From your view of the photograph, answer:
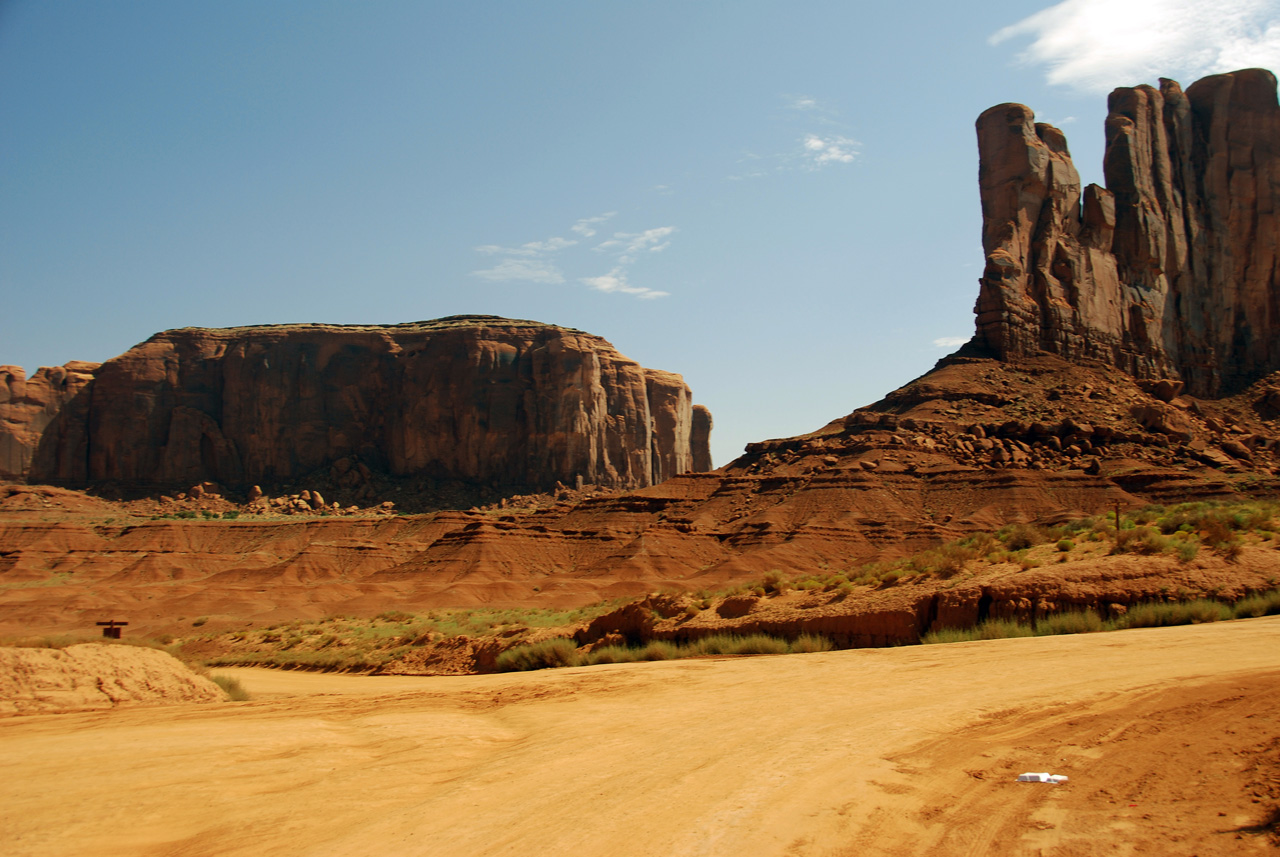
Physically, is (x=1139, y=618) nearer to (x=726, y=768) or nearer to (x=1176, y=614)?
(x=1176, y=614)

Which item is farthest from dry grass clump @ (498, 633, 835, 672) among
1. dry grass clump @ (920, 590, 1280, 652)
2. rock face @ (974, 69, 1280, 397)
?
rock face @ (974, 69, 1280, 397)

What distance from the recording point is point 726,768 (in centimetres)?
889

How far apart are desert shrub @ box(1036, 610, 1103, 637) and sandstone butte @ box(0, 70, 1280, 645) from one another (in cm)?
2583

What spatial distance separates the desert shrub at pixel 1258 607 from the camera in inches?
608

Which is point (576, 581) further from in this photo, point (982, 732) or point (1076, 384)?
point (982, 732)

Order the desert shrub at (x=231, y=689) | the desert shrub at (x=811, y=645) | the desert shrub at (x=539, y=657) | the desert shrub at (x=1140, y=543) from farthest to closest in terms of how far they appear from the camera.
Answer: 1. the desert shrub at (x=539, y=657)
2. the desert shrub at (x=1140, y=543)
3. the desert shrub at (x=811, y=645)
4. the desert shrub at (x=231, y=689)

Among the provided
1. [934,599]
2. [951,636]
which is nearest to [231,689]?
[951,636]

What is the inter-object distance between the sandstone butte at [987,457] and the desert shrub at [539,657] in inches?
950

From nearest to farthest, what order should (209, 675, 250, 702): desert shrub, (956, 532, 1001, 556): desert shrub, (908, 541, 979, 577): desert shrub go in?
(209, 675, 250, 702): desert shrub → (908, 541, 979, 577): desert shrub → (956, 532, 1001, 556): desert shrub

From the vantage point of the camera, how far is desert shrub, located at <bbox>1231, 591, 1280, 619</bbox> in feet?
50.7

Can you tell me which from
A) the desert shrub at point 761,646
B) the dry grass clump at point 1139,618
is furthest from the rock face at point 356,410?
the dry grass clump at point 1139,618

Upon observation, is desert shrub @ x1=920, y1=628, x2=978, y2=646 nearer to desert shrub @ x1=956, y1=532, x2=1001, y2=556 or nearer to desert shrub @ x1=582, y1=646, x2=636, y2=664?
desert shrub @ x1=956, y1=532, x2=1001, y2=556

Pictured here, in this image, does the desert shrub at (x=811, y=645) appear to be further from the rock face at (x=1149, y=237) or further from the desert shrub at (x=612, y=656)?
the rock face at (x=1149, y=237)

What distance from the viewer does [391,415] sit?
356ft
